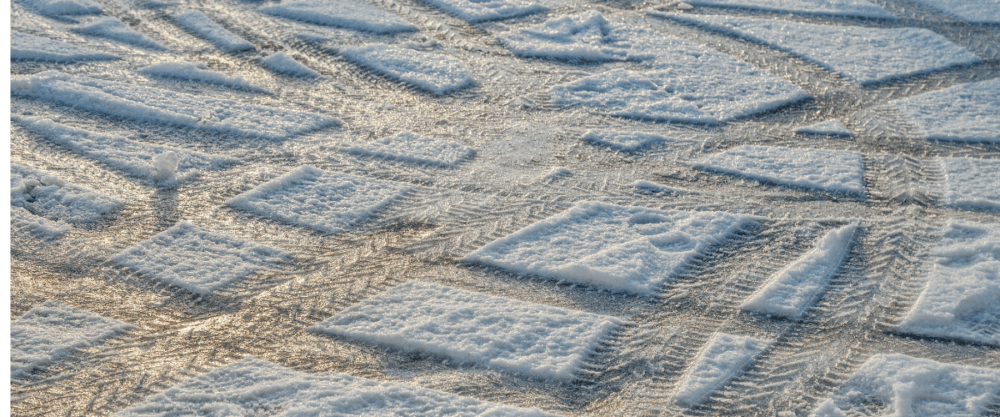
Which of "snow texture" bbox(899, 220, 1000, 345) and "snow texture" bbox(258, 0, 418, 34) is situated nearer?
"snow texture" bbox(899, 220, 1000, 345)

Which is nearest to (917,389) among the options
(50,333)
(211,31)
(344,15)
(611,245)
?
(611,245)

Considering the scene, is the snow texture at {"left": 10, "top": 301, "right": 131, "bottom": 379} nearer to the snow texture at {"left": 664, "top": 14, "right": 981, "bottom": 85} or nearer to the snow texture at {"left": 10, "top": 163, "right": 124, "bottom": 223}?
the snow texture at {"left": 10, "top": 163, "right": 124, "bottom": 223}

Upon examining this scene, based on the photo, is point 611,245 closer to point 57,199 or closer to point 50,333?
point 50,333

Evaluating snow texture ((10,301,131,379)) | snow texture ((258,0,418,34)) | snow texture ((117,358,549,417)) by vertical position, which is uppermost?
snow texture ((258,0,418,34))

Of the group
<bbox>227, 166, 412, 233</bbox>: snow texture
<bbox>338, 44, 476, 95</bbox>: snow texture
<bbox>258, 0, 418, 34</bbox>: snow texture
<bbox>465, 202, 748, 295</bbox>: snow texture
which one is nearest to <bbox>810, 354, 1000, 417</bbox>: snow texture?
<bbox>465, 202, 748, 295</bbox>: snow texture

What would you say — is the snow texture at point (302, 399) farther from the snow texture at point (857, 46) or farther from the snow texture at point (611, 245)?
the snow texture at point (857, 46)

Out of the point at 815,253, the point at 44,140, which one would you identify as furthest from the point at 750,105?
the point at 44,140

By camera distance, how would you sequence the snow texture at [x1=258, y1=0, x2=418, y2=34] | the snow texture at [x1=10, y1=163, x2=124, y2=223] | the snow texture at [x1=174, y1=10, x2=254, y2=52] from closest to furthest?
the snow texture at [x1=10, y1=163, x2=124, y2=223] < the snow texture at [x1=174, y1=10, x2=254, y2=52] < the snow texture at [x1=258, y1=0, x2=418, y2=34]
